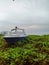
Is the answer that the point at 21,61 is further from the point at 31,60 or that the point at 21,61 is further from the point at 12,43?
the point at 12,43

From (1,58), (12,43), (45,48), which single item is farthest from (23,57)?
(12,43)

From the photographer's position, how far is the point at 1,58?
4035 mm

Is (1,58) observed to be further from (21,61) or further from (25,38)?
(25,38)

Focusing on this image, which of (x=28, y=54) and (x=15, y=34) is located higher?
(x=15, y=34)

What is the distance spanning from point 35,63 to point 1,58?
2.23 feet

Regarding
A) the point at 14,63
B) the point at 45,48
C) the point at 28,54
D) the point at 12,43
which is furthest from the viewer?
the point at 12,43

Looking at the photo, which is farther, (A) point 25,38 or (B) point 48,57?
(A) point 25,38

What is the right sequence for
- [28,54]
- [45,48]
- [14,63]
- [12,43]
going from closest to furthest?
[14,63] < [28,54] < [45,48] < [12,43]

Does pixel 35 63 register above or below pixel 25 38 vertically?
below

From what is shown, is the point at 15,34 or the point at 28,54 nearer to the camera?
the point at 28,54

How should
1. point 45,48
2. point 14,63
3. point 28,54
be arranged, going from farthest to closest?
point 45,48 < point 28,54 < point 14,63

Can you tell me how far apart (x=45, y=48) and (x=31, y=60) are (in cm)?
79

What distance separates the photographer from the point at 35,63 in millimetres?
3846

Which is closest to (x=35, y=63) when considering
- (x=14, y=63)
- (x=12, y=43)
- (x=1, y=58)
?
(x=14, y=63)
